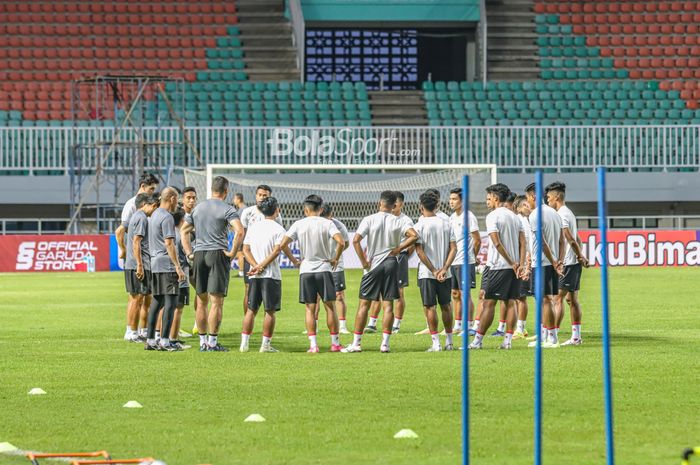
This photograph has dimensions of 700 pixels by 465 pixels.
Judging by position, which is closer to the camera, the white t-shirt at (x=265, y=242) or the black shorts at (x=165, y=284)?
the white t-shirt at (x=265, y=242)

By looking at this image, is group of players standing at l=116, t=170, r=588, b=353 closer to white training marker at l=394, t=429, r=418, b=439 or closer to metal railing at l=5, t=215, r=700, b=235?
white training marker at l=394, t=429, r=418, b=439

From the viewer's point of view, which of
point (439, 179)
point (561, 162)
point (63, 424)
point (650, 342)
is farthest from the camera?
point (561, 162)

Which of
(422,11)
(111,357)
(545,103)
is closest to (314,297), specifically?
(111,357)

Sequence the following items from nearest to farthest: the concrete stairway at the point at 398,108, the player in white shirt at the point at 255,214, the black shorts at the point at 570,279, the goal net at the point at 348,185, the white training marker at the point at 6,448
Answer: the white training marker at the point at 6,448
the black shorts at the point at 570,279
the player in white shirt at the point at 255,214
the goal net at the point at 348,185
the concrete stairway at the point at 398,108

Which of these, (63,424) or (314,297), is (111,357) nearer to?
(314,297)

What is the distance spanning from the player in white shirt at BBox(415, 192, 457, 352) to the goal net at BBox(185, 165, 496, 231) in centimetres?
2085

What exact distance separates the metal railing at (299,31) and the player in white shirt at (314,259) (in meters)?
31.3

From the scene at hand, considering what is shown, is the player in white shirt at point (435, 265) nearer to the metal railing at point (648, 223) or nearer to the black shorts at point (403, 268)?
the black shorts at point (403, 268)

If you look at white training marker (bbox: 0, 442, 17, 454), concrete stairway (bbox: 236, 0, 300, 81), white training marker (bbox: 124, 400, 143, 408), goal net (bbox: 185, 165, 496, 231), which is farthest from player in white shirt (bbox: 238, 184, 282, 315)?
concrete stairway (bbox: 236, 0, 300, 81)

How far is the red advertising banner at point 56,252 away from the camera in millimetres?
37656

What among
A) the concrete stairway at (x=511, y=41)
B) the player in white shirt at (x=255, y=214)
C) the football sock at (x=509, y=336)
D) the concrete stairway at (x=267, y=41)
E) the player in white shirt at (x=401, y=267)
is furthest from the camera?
the concrete stairway at (x=511, y=41)

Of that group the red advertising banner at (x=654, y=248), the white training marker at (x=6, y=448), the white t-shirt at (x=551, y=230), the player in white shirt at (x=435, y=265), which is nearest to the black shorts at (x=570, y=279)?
the white t-shirt at (x=551, y=230)

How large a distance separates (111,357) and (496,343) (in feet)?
16.4

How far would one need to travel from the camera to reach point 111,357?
607 inches
